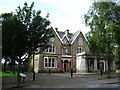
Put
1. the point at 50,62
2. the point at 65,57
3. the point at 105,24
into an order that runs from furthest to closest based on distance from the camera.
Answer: the point at 65,57
the point at 50,62
the point at 105,24

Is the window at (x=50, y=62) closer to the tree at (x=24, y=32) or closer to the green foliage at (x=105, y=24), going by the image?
the green foliage at (x=105, y=24)

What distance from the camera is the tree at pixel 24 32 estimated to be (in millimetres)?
13987

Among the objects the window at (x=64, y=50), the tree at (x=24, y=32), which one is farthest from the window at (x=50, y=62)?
the tree at (x=24, y=32)

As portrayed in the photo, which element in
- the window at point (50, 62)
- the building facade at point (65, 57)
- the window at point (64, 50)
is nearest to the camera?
the building facade at point (65, 57)

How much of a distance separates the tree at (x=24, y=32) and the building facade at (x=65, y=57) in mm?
17575

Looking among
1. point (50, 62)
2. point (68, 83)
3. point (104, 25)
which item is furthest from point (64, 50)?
point (68, 83)

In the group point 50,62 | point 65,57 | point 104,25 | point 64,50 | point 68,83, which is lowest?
point 68,83

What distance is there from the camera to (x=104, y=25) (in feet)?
67.9

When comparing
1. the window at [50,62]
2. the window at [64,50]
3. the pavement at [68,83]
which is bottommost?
the pavement at [68,83]

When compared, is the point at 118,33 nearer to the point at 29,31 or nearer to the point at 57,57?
the point at 29,31

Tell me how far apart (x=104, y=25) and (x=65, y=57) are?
69.0 ft

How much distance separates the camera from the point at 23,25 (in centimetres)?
1473

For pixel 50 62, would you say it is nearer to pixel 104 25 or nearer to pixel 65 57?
pixel 65 57

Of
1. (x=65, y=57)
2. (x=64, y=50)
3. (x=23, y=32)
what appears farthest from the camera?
(x=64, y=50)
